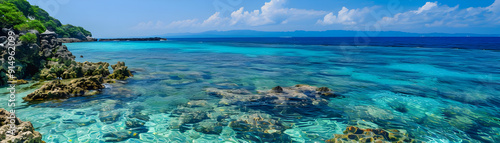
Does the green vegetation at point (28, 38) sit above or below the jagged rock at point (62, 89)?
above

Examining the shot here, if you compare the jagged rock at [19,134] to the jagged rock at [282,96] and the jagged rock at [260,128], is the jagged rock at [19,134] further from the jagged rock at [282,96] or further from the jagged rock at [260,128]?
the jagged rock at [282,96]

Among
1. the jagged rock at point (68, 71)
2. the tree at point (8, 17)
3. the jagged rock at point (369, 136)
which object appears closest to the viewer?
the jagged rock at point (369, 136)

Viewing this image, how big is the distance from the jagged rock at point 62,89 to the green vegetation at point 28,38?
914 cm

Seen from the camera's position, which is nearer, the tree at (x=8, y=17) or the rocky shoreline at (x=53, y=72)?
the rocky shoreline at (x=53, y=72)

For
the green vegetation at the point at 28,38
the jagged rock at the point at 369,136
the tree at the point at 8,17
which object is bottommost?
the jagged rock at the point at 369,136

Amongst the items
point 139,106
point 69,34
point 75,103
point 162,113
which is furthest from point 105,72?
point 69,34

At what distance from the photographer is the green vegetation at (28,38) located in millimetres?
19844

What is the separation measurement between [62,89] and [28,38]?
1014cm

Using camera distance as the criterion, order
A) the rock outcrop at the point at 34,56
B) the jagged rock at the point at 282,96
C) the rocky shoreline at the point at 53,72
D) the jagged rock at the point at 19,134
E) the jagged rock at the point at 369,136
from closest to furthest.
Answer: the jagged rock at the point at 19,134
the jagged rock at the point at 369,136
the jagged rock at the point at 282,96
the rocky shoreline at the point at 53,72
the rock outcrop at the point at 34,56

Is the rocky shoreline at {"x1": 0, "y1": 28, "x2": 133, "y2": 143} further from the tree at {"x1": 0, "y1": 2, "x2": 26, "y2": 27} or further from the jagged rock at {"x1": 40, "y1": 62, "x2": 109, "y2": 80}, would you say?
the tree at {"x1": 0, "y1": 2, "x2": 26, "y2": 27}

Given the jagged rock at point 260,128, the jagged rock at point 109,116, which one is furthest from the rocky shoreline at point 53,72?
the jagged rock at point 260,128

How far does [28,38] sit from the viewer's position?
20.1 m

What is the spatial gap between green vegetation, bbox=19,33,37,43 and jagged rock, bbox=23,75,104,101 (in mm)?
9143

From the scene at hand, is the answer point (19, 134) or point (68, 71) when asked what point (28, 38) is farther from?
point (19, 134)
